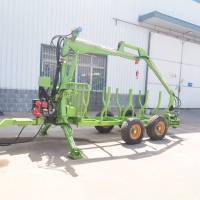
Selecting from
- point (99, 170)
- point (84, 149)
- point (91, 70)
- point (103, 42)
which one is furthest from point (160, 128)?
point (103, 42)

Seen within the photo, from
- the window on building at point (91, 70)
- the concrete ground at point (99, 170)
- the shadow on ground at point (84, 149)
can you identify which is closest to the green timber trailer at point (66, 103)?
the shadow on ground at point (84, 149)

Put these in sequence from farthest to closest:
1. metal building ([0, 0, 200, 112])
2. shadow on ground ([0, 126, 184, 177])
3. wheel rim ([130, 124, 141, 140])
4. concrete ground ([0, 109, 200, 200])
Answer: metal building ([0, 0, 200, 112])
wheel rim ([130, 124, 141, 140])
shadow on ground ([0, 126, 184, 177])
concrete ground ([0, 109, 200, 200])

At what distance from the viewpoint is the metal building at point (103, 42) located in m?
10.0

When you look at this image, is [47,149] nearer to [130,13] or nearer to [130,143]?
[130,143]

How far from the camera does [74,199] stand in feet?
10.3

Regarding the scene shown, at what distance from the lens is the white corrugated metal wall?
9.87 meters

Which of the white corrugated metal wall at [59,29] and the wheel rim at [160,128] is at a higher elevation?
the white corrugated metal wall at [59,29]

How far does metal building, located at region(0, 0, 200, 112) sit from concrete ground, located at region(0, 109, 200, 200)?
137 inches

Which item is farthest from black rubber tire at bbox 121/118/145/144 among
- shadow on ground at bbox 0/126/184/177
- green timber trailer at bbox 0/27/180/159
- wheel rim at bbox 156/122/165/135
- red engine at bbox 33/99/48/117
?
red engine at bbox 33/99/48/117

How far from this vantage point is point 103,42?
12.4m

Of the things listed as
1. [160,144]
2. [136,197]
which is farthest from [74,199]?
[160,144]

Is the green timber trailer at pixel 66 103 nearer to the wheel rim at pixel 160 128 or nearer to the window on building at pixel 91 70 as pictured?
the wheel rim at pixel 160 128

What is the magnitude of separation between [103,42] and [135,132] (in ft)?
24.5

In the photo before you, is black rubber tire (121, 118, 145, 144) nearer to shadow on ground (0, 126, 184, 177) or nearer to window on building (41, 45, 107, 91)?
shadow on ground (0, 126, 184, 177)
